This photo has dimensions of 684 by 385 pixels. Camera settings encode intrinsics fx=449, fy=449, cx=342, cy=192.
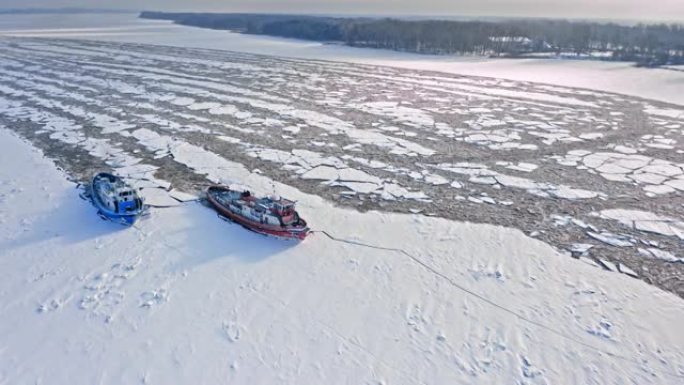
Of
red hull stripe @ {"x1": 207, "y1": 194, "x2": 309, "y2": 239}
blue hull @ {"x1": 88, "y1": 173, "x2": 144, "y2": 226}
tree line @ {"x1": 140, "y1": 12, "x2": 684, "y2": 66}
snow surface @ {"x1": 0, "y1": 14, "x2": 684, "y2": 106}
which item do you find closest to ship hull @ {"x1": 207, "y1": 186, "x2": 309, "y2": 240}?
red hull stripe @ {"x1": 207, "y1": 194, "x2": 309, "y2": 239}

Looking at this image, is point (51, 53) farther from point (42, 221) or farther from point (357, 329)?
point (357, 329)

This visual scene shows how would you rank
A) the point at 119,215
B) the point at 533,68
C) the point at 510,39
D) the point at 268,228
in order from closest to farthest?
1. the point at 268,228
2. the point at 119,215
3. the point at 533,68
4. the point at 510,39

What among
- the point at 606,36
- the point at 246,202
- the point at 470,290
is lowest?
the point at 470,290

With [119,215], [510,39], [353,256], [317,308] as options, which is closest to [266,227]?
[353,256]

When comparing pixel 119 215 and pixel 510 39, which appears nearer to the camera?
pixel 119 215

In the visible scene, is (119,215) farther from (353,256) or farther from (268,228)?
(353,256)

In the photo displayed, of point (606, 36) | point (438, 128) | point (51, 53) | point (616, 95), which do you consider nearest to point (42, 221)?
point (438, 128)

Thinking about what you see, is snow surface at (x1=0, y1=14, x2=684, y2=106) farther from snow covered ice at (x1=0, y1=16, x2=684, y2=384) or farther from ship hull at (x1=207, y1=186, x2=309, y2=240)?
ship hull at (x1=207, y1=186, x2=309, y2=240)

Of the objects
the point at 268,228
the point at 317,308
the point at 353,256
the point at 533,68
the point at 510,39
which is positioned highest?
the point at 510,39

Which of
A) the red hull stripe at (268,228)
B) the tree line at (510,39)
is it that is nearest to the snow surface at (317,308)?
the red hull stripe at (268,228)
